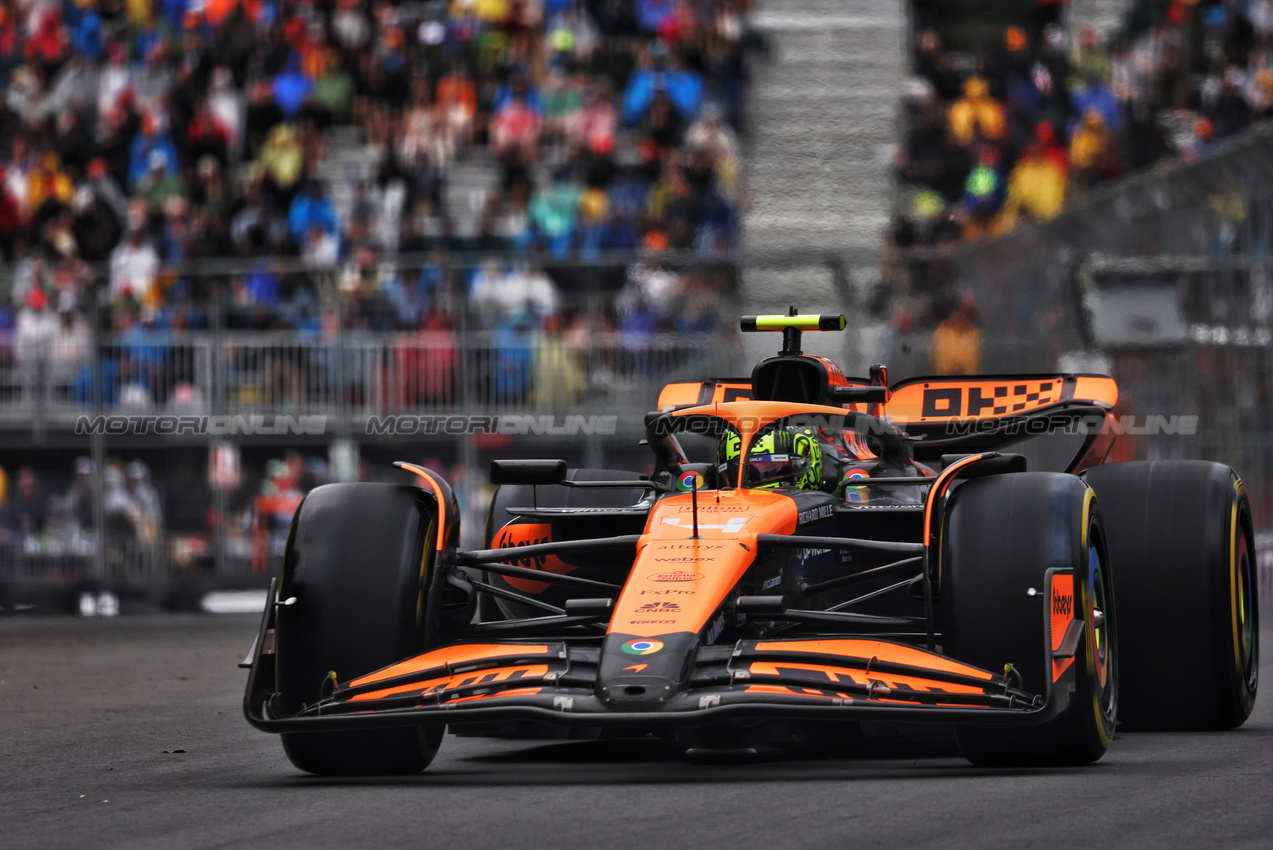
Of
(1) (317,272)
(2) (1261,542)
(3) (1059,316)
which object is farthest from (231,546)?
(2) (1261,542)

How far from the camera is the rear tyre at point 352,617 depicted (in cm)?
657

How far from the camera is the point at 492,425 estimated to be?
16359mm

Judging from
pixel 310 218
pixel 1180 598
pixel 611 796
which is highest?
pixel 310 218

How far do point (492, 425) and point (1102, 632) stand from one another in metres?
10.1

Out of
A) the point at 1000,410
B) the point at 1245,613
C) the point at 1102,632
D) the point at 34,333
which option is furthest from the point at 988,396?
the point at 34,333

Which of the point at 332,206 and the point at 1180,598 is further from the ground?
the point at 332,206

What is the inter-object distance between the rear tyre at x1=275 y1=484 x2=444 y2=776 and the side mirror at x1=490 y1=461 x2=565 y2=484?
63 centimetres

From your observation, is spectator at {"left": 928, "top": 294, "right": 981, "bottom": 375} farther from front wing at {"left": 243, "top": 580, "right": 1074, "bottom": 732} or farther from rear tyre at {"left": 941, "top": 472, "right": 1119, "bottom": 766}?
front wing at {"left": 243, "top": 580, "right": 1074, "bottom": 732}

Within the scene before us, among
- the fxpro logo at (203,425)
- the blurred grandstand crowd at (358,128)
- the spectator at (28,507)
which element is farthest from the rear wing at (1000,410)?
the blurred grandstand crowd at (358,128)

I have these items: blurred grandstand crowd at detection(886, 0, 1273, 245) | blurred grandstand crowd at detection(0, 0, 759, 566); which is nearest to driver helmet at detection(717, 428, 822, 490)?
blurred grandstand crowd at detection(0, 0, 759, 566)

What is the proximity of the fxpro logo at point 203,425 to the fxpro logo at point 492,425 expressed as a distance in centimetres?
54

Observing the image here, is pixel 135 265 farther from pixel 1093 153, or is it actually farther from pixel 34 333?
pixel 1093 153

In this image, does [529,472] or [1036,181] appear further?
[1036,181]

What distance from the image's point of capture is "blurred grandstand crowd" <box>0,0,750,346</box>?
63.8 feet
